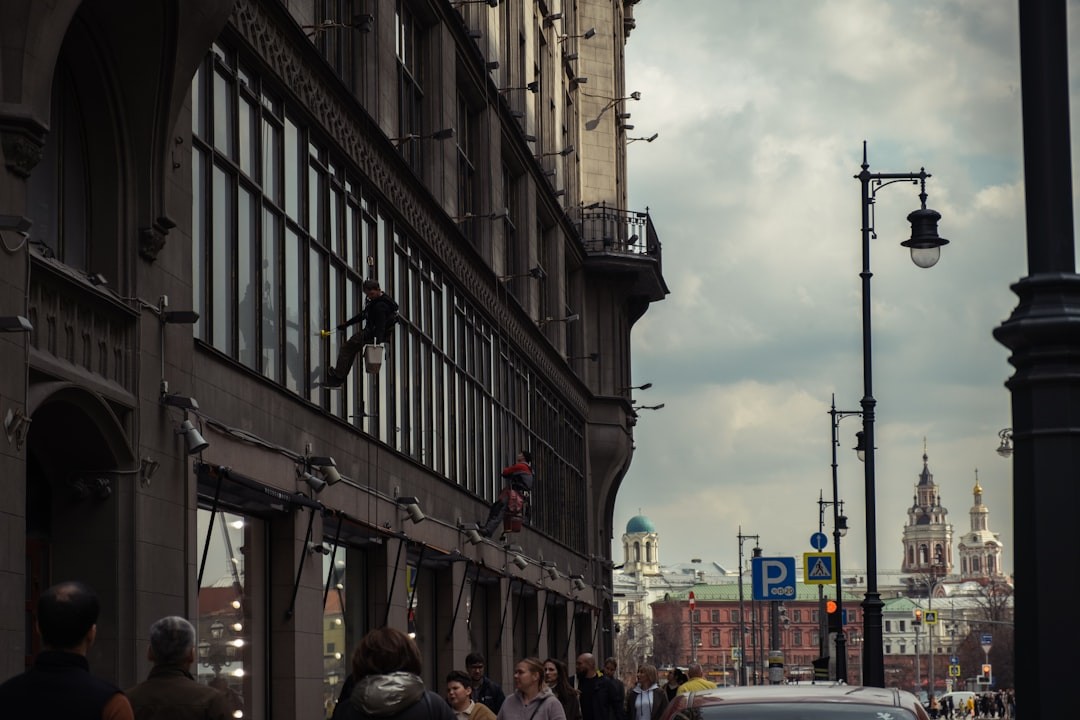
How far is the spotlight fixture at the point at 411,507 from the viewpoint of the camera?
27.4 m

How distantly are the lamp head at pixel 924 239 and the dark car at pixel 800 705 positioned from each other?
17600mm

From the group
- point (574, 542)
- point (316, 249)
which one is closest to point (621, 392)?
point (574, 542)

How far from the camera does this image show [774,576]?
37.0 metres

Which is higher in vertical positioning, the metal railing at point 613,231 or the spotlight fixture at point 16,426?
the metal railing at point 613,231

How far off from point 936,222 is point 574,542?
973 inches

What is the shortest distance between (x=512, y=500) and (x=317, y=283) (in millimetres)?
12566

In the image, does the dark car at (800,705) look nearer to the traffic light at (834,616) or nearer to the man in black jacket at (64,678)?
the man in black jacket at (64,678)

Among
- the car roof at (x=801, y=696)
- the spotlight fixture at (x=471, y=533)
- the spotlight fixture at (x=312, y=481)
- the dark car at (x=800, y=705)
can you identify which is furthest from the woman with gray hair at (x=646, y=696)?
the dark car at (x=800, y=705)

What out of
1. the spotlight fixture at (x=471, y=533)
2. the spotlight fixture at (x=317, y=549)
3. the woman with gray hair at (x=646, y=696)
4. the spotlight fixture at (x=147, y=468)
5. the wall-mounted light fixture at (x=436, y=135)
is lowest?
the woman with gray hair at (x=646, y=696)

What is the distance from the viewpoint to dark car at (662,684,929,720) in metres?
9.41

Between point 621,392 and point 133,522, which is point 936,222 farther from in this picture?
point 621,392

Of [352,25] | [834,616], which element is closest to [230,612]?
[352,25]

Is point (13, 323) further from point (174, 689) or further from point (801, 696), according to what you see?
point (801, 696)

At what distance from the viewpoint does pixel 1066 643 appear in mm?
7625
